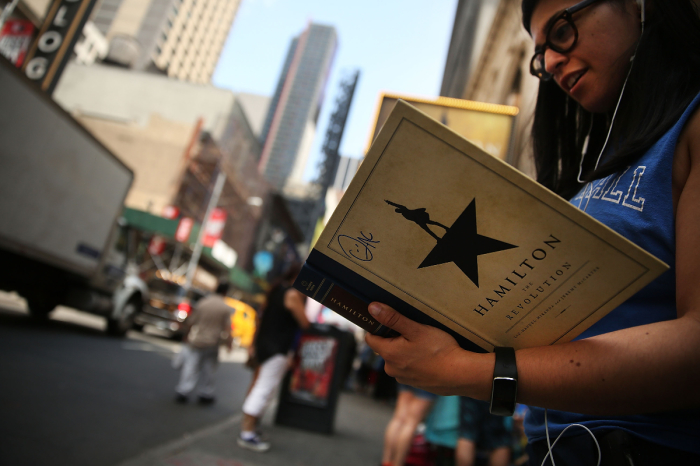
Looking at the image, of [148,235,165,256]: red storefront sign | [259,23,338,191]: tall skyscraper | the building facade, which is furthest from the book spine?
[259,23,338,191]: tall skyscraper

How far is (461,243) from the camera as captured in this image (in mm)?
995

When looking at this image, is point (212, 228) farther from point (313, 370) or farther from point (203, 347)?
point (313, 370)

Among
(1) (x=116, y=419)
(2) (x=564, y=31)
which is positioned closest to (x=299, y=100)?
(1) (x=116, y=419)

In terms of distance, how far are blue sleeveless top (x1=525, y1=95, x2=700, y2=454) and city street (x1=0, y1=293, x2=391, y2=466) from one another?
3.44 meters

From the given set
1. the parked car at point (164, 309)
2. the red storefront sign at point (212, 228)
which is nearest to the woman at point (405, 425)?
the parked car at point (164, 309)

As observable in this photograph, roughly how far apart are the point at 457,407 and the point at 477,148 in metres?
3.48

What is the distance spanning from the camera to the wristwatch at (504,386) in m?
0.92

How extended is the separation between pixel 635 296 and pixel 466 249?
1.37ft

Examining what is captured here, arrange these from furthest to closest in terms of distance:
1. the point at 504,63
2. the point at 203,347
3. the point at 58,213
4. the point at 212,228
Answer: the point at 212,228 < the point at 504,63 < the point at 58,213 < the point at 203,347

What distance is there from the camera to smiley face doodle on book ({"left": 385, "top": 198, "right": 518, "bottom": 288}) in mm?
974

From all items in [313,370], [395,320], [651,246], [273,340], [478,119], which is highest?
[478,119]

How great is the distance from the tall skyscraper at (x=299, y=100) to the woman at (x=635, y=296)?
14046cm

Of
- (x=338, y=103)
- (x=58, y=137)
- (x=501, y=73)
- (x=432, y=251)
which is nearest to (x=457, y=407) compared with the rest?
(x=432, y=251)

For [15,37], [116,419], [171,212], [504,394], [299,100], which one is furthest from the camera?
[299,100]
